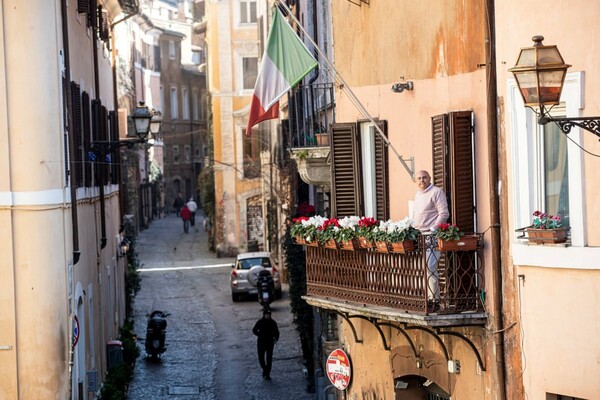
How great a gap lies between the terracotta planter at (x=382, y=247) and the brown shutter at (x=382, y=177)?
225 cm

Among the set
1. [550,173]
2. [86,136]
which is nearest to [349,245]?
[550,173]

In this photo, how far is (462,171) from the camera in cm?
1441

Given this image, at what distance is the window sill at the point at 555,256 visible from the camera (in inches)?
476

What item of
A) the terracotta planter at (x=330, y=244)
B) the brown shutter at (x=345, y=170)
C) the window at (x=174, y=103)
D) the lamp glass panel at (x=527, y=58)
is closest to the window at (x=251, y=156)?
the window at (x=174, y=103)

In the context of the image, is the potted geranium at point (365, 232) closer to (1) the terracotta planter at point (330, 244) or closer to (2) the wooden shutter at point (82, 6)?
(1) the terracotta planter at point (330, 244)

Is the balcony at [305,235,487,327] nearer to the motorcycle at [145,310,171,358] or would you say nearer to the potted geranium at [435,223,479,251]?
the potted geranium at [435,223,479,251]

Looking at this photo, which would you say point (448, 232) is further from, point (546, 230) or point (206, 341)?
point (206, 341)

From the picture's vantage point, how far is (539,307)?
12.9 meters

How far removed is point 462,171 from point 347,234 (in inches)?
78.2

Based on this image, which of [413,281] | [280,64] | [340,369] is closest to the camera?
Result: [413,281]

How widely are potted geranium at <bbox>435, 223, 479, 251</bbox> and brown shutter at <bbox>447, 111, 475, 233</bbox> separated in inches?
20.8

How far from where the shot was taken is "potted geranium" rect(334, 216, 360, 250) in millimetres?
15586

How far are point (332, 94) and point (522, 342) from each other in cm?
972

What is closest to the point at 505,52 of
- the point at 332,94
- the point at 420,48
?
the point at 420,48
